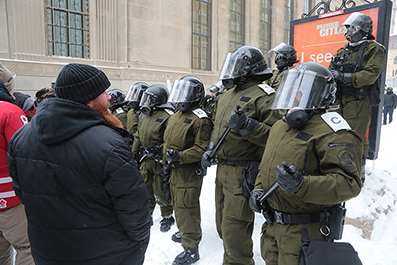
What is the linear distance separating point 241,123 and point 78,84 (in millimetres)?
1432

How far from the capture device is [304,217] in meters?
1.89

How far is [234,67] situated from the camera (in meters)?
2.99

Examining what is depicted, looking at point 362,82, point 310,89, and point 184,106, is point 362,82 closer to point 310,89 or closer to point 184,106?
point 310,89

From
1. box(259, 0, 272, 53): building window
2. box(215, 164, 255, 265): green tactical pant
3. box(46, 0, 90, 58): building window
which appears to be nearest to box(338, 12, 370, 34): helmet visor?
box(215, 164, 255, 265): green tactical pant

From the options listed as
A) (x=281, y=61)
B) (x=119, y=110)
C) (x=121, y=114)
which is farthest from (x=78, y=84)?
(x=119, y=110)

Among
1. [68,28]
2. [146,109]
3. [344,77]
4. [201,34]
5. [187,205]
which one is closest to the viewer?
[187,205]

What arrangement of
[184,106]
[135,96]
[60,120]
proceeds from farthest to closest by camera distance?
[135,96] → [184,106] → [60,120]

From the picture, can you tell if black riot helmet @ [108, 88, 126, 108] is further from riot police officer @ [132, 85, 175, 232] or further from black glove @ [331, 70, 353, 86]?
black glove @ [331, 70, 353, 86]

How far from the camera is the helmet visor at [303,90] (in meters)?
1.96

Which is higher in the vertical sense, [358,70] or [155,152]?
[358,70]

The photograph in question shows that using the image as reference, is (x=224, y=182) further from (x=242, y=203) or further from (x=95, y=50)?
(x=95, y=50)

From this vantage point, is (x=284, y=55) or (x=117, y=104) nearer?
(x=284, y=55)

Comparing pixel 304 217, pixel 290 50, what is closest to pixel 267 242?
pixel 304 217

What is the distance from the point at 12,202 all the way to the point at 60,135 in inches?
56.8
